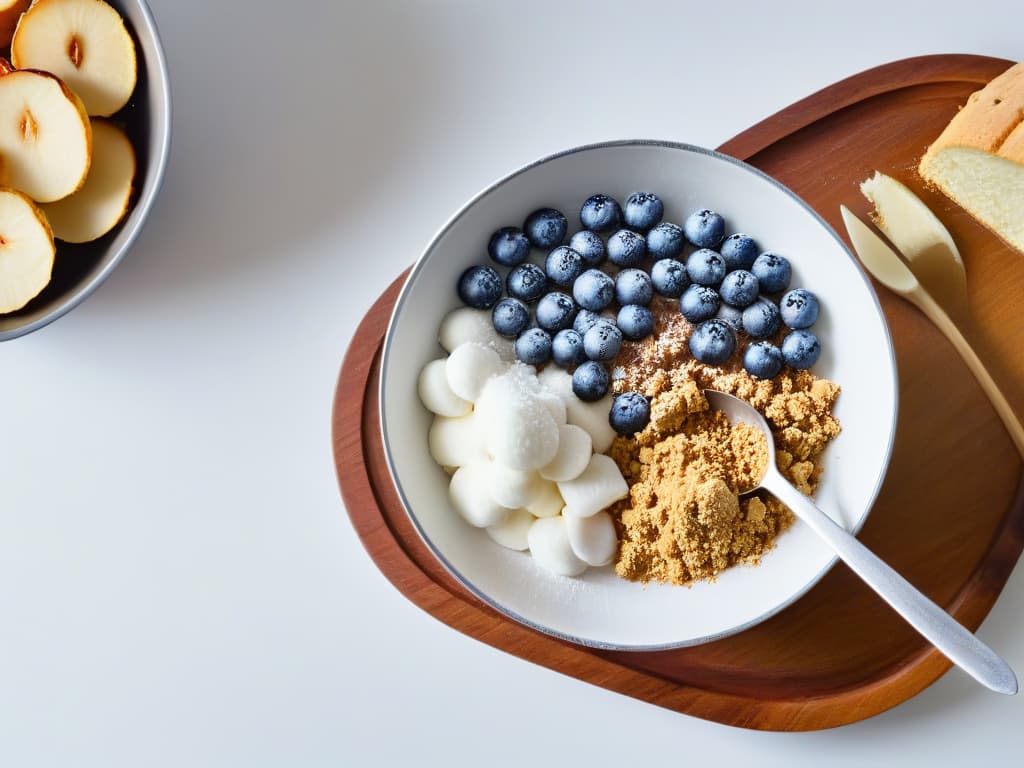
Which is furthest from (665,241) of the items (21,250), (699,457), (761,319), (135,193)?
(21,250)

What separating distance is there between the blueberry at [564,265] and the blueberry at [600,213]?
5 cm

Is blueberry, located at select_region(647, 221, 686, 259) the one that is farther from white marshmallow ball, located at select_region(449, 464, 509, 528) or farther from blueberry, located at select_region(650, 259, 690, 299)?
white marshmallow ball, located at select_region(449, 464, 509, 528)

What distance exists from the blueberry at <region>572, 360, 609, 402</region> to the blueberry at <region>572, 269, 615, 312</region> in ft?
0.23

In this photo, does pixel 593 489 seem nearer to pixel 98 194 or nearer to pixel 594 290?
pixel 594 290

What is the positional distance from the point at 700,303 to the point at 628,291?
0.28 feet

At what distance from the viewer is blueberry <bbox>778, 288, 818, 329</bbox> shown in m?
0.99

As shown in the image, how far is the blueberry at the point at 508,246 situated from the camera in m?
1.03

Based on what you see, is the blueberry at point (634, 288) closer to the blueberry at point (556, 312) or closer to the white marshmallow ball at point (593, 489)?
the blueberry at point (556, 312)

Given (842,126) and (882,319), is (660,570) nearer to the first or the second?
(882,319)

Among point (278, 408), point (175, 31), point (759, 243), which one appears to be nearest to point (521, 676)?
point (278, 408)

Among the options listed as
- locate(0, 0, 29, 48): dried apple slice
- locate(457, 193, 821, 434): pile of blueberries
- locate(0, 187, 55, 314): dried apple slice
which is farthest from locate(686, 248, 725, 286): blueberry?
locate(0, 0, 29, 48): dried apple slice

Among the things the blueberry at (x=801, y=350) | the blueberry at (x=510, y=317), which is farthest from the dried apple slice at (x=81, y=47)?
the blueberry at (x=801, y=350)

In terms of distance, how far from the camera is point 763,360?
38.4 inches

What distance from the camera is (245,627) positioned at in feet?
3.88
